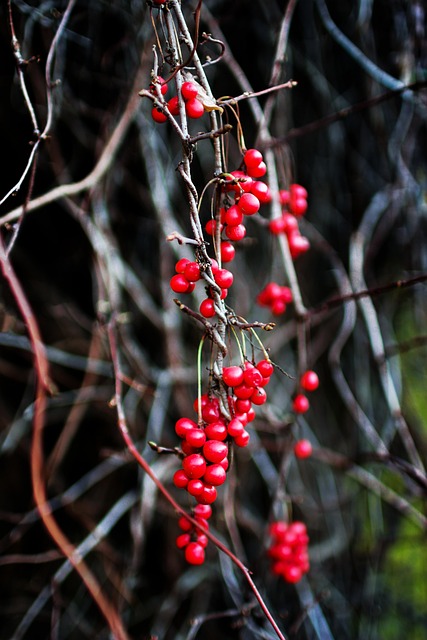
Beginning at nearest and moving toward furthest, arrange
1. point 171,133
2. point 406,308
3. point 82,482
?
point 82,482
point 171,133
point 406,308

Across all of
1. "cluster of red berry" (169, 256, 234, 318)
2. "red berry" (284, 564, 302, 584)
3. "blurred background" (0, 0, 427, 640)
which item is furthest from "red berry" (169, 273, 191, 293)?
"red berry" (284, 564, 302, 584)

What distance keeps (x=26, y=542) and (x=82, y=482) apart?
345mm

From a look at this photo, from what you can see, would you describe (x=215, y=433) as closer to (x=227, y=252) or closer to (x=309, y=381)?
(x=227, y=252)

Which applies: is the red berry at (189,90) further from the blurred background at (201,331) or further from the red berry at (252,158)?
the blurred background at (201,331)

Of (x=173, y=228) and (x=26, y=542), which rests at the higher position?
(x=173, y=228)

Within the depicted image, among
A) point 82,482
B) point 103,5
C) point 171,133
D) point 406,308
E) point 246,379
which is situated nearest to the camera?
point 246,379

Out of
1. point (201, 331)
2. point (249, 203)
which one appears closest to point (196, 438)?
point (249, 203)

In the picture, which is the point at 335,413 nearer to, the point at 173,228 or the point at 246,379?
the point at 173,228

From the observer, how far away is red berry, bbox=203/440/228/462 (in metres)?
0.51

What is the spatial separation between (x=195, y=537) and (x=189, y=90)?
0.50m

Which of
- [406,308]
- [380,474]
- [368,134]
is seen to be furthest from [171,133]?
[380,474]

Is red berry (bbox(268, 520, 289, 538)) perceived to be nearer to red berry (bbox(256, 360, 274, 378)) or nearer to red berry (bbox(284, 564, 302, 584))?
red berry (bbox(284, 564, 302, 584))

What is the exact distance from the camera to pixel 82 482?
1.17m

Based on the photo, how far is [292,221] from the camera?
85cm
